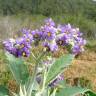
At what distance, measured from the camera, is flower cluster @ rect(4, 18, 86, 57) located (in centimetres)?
375

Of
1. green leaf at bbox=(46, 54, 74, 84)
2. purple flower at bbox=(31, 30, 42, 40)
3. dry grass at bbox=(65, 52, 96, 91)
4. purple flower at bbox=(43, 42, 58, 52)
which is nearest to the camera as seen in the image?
purple flower at bbox=(43, 42, 58, 52)

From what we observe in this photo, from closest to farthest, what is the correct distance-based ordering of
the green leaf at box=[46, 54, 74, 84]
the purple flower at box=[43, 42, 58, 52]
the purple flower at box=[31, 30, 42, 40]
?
1. the purple flower at box=[43, 42, 58, 52]
2. the purple flower at box=[31, 30, 42, 40]
3. the green leaf at box=[46, 54, 74, 84]

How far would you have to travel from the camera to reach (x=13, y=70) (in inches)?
160

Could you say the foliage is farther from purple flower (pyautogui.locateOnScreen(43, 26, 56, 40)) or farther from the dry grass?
the dry grass

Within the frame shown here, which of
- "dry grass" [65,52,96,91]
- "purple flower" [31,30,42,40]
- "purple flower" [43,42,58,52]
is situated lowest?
"dry grass" [65,52,96,91]

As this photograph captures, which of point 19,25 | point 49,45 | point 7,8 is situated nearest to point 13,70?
point 49,45

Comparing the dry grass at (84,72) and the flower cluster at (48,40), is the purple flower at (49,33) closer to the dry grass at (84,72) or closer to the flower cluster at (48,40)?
the flower cluster at (48,40)

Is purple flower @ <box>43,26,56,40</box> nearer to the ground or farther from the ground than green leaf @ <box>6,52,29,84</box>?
farther from the ground

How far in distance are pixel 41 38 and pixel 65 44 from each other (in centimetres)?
24

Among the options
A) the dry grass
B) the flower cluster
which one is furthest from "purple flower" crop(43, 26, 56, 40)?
the dry grass

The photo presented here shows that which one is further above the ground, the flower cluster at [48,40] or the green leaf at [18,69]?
the flower cluster at [48,40]

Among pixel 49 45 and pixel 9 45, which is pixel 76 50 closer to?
pixel 49 45

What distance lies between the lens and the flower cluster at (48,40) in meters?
3.75

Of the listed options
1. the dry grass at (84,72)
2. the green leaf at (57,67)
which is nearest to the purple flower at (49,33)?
the green leaf at (57,67)
